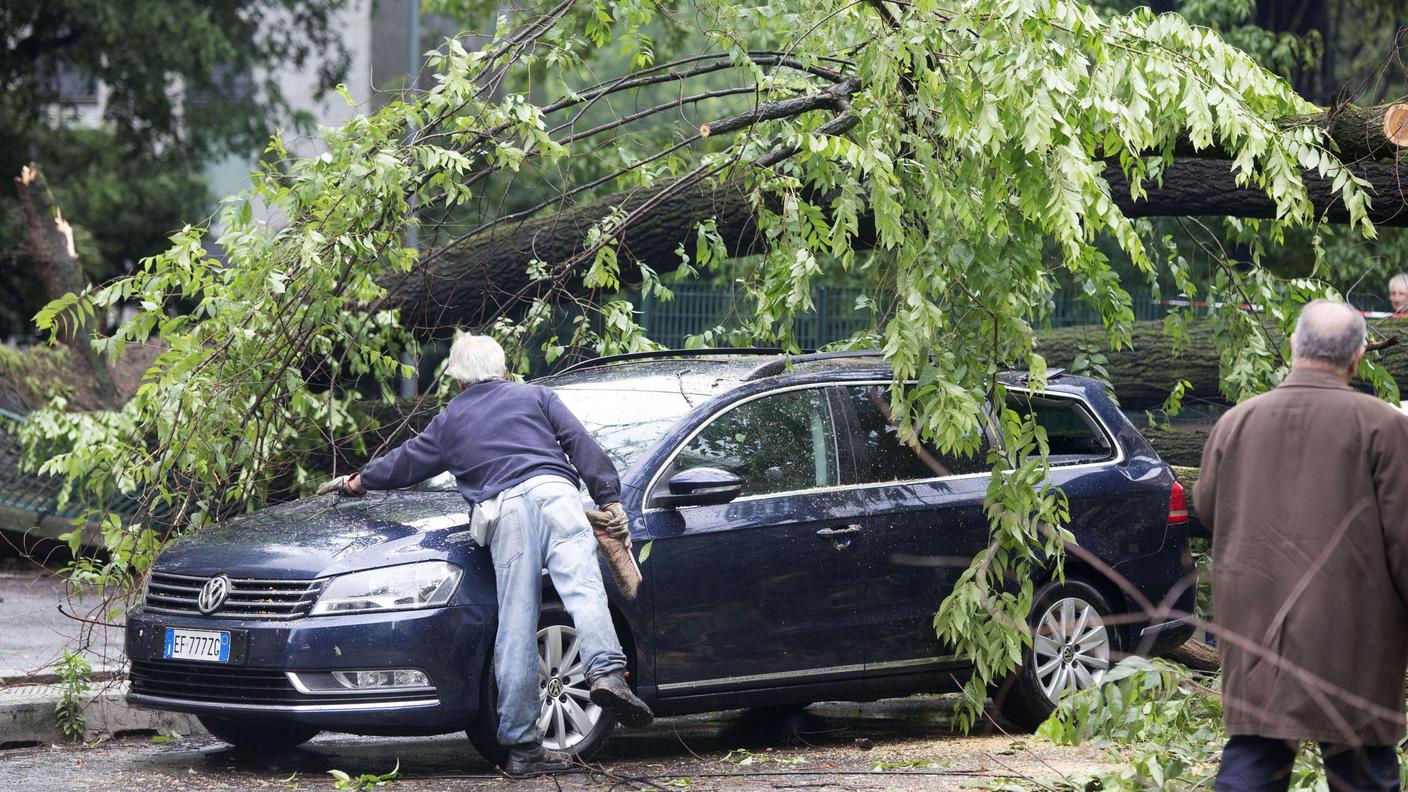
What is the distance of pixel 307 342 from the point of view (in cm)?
750

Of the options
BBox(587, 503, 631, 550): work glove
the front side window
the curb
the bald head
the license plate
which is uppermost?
the bald head

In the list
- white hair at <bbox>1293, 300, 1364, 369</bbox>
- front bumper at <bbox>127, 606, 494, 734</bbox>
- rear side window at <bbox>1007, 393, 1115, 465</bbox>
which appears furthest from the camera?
rear side window at <bbox>1007, 393, 1115, 465</bbox>

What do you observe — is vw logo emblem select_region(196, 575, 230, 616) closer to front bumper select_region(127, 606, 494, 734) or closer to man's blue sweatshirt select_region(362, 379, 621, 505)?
front bumper select_region(127, 606, 494, 734)

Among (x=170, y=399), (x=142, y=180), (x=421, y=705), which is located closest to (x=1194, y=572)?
(x=421, y=705)

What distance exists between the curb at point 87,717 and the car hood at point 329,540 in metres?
1.00

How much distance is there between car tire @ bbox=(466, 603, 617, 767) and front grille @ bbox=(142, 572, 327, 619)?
29.7 inches

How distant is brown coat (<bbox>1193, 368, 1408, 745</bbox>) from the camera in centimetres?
412

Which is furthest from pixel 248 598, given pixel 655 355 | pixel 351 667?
pixel 655 355

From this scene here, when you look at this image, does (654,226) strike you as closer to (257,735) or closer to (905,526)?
(905,526)

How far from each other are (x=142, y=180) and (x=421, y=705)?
2211 centimetres

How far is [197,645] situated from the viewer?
6340 mm

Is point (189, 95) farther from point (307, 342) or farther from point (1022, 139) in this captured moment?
point (1022, 139)

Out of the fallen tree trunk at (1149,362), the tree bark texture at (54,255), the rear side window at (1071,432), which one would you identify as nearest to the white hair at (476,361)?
the rear side window at (1071,432)

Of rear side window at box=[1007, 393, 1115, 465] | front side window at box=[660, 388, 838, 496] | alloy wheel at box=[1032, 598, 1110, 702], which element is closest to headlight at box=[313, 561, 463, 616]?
front side window at box=[660, 388, 838, 496]
